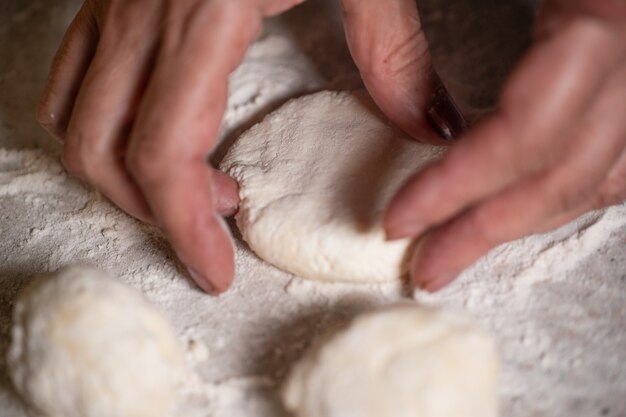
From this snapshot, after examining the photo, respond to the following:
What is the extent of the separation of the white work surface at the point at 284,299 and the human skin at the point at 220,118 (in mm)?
Result: 74

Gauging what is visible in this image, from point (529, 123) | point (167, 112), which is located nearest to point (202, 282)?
point (167, 112)

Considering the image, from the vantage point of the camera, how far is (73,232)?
1.29m

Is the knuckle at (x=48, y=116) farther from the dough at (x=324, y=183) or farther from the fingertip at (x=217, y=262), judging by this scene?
the fingertip at (x=217, y=262)

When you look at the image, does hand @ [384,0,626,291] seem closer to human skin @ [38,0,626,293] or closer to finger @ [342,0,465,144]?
human skin @ [38,0,626,293]

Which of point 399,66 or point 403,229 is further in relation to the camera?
point 399,66

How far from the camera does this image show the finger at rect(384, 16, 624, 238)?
85 centimetres

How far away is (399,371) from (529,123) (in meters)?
0.34

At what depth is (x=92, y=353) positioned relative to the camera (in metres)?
0.91

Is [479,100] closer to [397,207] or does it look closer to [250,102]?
[250,102]

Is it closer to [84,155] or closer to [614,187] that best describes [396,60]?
[614,187]

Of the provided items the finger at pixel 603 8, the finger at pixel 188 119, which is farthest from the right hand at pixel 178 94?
the finger at pixel 603 8

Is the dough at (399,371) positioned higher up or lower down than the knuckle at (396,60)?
lower down

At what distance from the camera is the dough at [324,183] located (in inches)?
42.6

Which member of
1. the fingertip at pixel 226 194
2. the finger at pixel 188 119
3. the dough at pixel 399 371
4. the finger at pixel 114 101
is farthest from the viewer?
the fingertip at pixel 226 194
